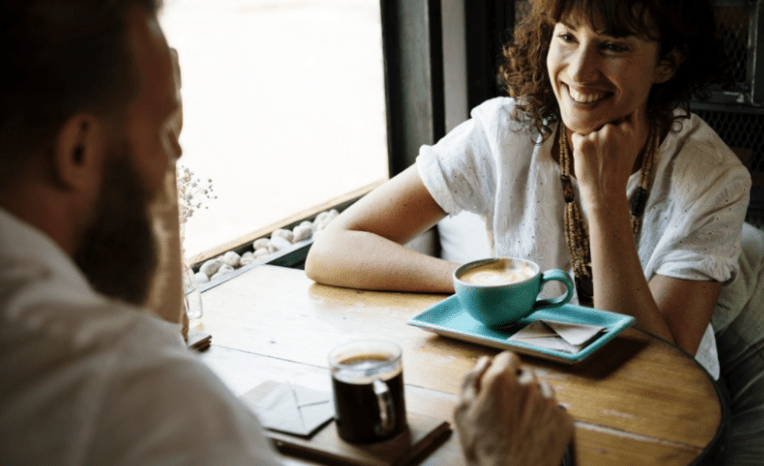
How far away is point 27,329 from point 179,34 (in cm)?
176

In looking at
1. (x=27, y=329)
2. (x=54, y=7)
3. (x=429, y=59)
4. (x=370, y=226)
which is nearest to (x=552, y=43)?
(x=370, y=226)

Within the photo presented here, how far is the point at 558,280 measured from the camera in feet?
4.33

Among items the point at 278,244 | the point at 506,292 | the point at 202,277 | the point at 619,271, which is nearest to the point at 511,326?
the point at 506,292

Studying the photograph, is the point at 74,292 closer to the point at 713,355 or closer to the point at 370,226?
the point at 370,226

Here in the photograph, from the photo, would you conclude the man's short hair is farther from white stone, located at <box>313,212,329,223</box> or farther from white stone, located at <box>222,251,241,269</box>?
white stone, located at <box>313,212,329,223</box>

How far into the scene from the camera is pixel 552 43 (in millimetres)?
1800

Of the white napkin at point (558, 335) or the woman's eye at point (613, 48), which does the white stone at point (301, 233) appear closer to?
the woman's eye at point (613, 48)

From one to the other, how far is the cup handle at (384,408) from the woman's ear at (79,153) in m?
0.43

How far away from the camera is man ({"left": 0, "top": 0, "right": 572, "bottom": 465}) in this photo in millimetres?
578

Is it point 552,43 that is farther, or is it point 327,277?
point 552,43

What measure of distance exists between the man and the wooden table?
0.18 meters

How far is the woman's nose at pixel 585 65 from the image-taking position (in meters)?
1.69

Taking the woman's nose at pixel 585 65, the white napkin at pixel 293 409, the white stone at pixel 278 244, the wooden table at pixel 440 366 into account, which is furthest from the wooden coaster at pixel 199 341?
the white stone at pixel 278 244

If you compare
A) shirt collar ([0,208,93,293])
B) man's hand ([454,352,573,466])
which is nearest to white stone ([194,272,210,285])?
man's hand ([454,352,573,466])
